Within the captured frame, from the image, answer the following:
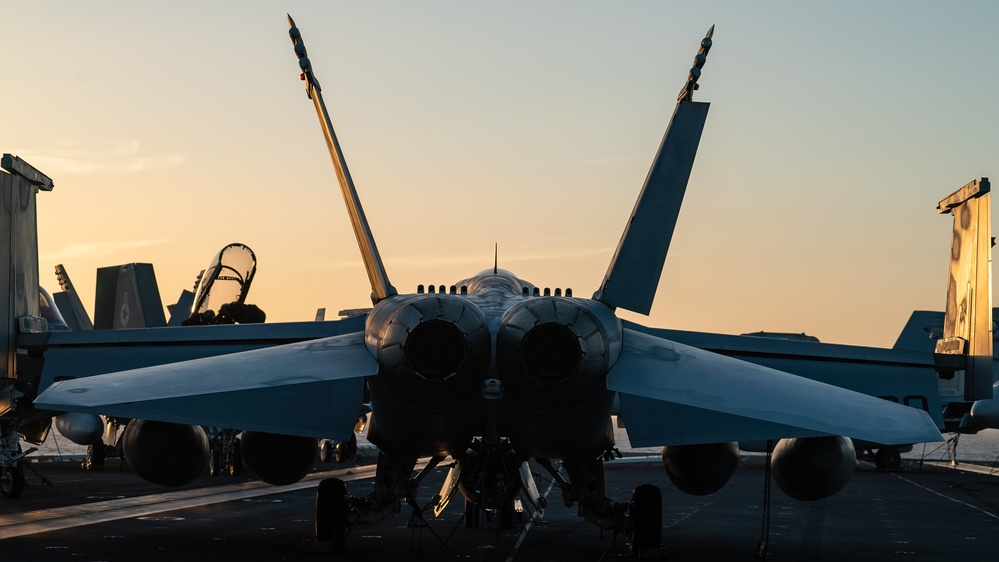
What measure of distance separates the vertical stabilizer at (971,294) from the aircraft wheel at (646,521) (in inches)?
141

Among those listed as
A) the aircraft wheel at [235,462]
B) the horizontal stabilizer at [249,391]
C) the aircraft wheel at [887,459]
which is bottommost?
the aircraft wheel at [887,459]

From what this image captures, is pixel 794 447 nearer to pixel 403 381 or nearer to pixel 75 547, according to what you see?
pixel 403 381

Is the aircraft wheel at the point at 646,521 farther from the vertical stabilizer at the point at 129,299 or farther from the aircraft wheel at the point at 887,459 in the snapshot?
the aircraft wheel at the point at 887,459

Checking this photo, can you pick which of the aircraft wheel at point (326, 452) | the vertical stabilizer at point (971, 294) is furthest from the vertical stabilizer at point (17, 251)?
the aircraft wheel at point (326, 452)

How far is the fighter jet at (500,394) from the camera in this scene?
28.4 feet

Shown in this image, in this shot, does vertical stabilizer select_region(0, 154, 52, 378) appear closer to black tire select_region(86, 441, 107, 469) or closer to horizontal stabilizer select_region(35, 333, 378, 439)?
horizontal stabilizer select_region(35, 333, 378, 439)

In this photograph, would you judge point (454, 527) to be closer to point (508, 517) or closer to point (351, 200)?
point (508, 517)

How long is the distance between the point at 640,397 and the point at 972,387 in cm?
635

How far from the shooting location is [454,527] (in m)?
17.4

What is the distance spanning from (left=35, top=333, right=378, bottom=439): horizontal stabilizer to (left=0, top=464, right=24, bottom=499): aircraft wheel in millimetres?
13623

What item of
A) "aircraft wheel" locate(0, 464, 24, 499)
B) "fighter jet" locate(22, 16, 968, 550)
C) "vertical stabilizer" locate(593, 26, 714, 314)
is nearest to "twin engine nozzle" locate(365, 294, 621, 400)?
"fighter jet" locate(22, 16, 968, 550)

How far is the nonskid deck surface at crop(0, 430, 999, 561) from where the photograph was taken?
1384 cm

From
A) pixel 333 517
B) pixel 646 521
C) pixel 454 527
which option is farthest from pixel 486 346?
pixel 454 527

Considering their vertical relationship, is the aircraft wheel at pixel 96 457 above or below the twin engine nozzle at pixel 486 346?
below
